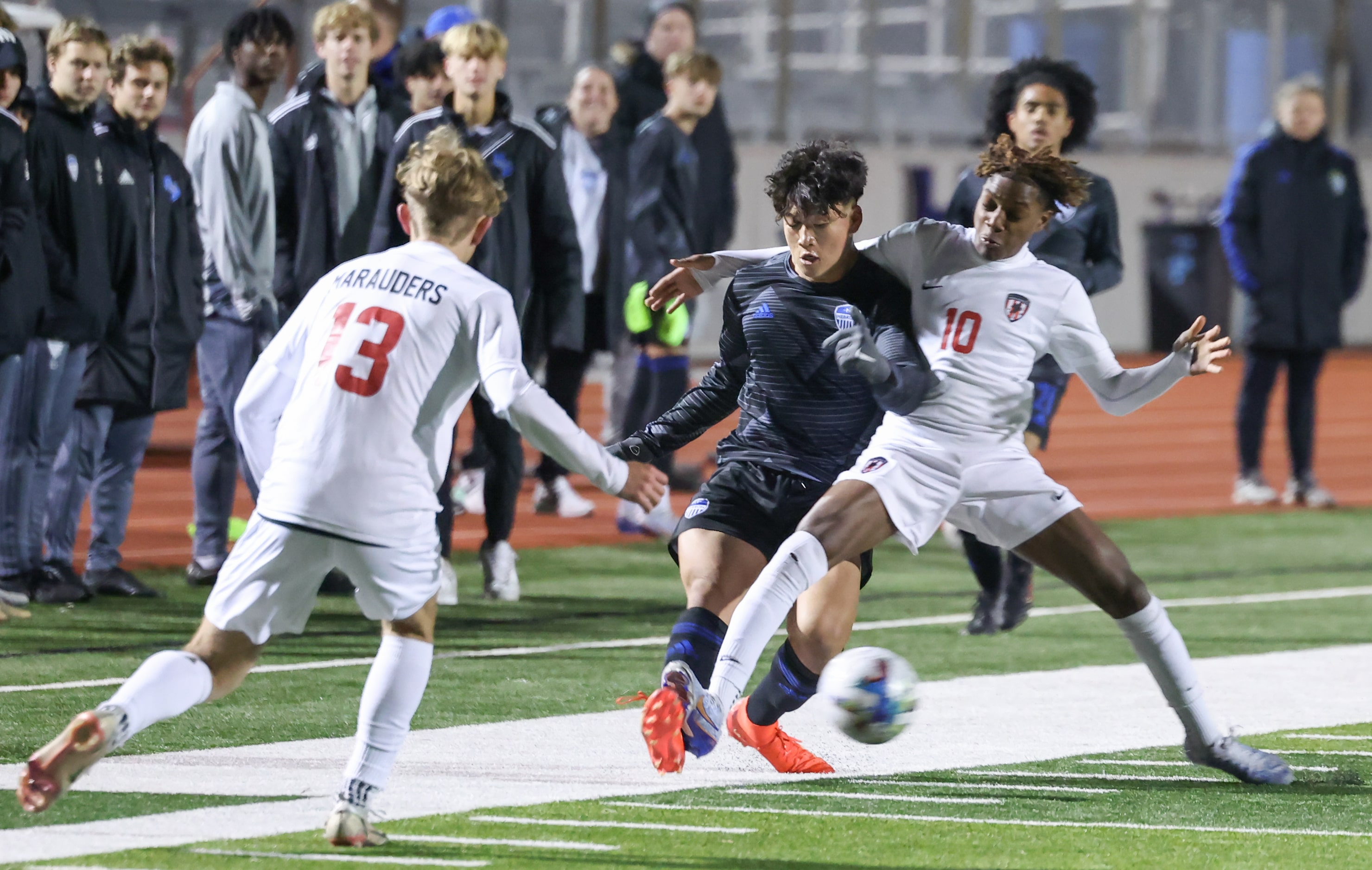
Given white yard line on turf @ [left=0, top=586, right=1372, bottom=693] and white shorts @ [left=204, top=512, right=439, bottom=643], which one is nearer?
white shorts @ [left=204, top=512, right=439, bottom=643]

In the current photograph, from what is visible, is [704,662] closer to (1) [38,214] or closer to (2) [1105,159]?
(1) [38,214]

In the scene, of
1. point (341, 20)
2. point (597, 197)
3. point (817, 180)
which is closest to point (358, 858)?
point (817, 180)

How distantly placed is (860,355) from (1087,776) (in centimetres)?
137

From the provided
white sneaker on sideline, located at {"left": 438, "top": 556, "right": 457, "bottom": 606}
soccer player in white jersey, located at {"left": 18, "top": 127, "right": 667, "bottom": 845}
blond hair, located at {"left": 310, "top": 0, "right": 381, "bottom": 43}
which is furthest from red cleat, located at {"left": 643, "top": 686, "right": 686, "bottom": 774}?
blond hair, located at {"left": 310, "top": 0, "right": 381, "bottom": 43}

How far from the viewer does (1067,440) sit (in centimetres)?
1861

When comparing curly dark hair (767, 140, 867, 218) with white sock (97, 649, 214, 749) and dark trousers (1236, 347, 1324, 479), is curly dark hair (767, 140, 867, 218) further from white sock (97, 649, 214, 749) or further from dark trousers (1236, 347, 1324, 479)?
dark trousers (1236, 347, 1324, 479)

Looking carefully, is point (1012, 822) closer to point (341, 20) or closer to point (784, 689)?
point (784, 689)

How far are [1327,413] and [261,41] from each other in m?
14.9

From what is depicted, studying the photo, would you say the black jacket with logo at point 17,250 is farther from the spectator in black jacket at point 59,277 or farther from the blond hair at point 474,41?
the blond hair at point 474,41

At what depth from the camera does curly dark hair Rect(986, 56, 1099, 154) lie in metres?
8.69

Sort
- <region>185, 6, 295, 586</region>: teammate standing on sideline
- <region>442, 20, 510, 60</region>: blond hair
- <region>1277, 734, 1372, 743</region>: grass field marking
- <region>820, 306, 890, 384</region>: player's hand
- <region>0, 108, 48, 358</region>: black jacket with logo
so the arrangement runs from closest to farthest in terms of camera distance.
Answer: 1. <region>820, 306, 890, 384</region>: player's hand
2. <region>1277, 734, 1372, 743</region>: grass field marking
3. <region>0, 108, 48, 358</region>: black jacket with logo
4. <region>442, 20, 510, 60</region>: blond hair
5. <region>185, 6, 295, 586</region>: teammate standing on sideline

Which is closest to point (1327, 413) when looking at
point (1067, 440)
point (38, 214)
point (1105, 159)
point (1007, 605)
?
point (1067, 440)

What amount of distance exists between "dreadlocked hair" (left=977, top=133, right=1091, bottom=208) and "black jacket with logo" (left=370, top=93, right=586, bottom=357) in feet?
10.7

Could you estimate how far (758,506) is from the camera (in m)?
6.07
